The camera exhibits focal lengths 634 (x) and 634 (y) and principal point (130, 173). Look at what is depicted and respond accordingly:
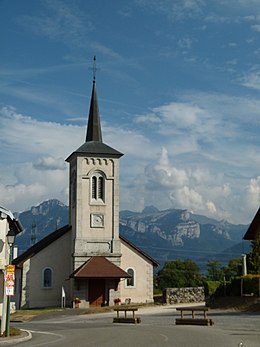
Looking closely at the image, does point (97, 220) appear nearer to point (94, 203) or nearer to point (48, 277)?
point (94, 203)

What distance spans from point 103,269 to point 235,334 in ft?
86.8

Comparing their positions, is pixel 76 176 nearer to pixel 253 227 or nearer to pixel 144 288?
pixel 144 288

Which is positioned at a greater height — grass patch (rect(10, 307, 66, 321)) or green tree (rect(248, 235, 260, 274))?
green tree (rect(248, 235, 260, 274))

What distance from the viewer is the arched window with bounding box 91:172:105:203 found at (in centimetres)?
5153

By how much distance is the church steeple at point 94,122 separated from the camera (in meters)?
54.3

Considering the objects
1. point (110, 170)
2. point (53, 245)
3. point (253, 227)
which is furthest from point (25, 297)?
point (253, 227)

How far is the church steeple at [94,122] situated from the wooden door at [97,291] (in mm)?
12339

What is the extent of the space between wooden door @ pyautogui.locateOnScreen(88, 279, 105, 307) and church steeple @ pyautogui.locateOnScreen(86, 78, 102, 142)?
12.3m

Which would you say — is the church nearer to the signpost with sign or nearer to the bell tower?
the bell tower

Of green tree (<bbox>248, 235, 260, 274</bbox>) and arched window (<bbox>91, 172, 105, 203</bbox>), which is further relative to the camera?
arched window (<bbox>91, 172, 105, 203</bbox>)

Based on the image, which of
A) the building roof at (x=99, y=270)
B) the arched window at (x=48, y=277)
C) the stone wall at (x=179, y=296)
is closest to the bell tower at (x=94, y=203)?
the building roof at (x=99, y=270)

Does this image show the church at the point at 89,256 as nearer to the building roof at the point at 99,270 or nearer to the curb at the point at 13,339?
the building roof at the point at 99,270

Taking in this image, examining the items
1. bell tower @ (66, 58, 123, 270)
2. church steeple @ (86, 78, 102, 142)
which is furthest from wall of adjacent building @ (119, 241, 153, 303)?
church steeple @ (86, 78, 102, 142)

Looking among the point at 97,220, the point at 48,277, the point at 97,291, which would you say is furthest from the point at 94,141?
the point at 97,291
